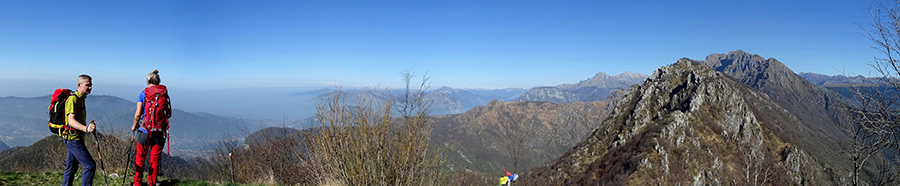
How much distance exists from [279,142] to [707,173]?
63550 millimetres

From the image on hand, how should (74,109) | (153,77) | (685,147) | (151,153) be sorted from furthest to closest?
(685,147), (151,153), (153,77), (74,109)

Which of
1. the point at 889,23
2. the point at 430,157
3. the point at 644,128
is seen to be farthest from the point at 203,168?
the point at 644,128

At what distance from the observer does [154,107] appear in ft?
17.0

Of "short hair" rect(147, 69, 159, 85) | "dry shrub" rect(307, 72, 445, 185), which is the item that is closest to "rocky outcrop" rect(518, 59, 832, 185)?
"dry shrub" rect(307, 72, 445, 185)

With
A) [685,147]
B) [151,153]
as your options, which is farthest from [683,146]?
[151,153]

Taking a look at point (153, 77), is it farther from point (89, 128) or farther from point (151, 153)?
point (151, 153)

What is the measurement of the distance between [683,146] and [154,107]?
72.6 metres

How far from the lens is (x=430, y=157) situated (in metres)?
6.03

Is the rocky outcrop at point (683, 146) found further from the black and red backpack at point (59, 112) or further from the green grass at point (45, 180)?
the black and red backpack at point (59, 112)

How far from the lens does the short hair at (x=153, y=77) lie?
525 cm

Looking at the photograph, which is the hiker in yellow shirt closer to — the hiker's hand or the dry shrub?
the hiker's hand

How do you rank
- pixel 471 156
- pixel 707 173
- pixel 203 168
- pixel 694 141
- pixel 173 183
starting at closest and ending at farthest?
pixel 173 183, pixel 203 168, pixel 707 173, pixel 694 141, pixel 471 156

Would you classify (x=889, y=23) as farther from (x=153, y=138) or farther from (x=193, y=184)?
(x=193, y=184)

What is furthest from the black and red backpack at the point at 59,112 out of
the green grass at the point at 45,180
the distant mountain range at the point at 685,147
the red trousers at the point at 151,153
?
the distant mountain range at the point at 685,147
